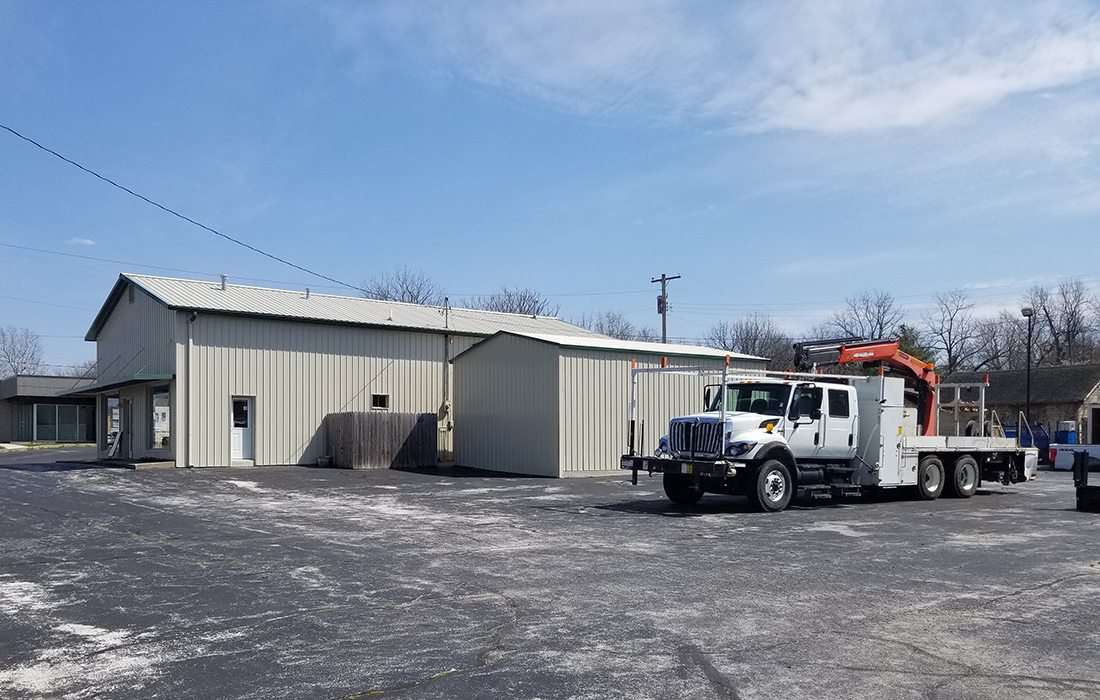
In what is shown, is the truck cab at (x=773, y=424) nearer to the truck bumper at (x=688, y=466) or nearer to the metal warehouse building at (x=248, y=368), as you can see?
the truck bumper at (x=688, y=466)

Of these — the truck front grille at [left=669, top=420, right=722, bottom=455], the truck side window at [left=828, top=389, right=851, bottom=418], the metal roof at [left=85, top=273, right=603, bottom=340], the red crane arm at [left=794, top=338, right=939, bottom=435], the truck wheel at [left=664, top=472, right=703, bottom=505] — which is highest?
the metal roof at [left=85, top=273, right=603, bottom=340]

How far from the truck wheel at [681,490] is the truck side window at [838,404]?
2981mm

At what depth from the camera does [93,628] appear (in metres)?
8.12

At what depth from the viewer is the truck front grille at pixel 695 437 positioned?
57.5ft

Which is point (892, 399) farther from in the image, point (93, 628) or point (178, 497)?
point (93, 628)

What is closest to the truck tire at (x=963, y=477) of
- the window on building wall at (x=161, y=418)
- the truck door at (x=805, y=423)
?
the truck door at (x=805, y=423)

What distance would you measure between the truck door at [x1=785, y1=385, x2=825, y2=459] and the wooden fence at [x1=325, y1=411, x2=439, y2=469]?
14132 mm

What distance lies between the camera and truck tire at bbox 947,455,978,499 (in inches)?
813

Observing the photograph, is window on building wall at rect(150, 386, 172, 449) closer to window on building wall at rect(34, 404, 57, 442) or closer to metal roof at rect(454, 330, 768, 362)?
metal roof at rect(454, 330, 768, 362)

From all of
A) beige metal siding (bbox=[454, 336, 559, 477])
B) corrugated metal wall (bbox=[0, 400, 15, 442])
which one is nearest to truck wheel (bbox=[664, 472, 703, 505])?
beige metal siding (bbox=[454, 336, 559, 477])

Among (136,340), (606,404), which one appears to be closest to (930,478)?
(606,404)

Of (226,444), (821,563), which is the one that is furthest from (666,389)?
(821,563)

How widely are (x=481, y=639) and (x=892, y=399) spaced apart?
13867 millimetres

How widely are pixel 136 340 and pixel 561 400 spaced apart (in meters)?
13.2
